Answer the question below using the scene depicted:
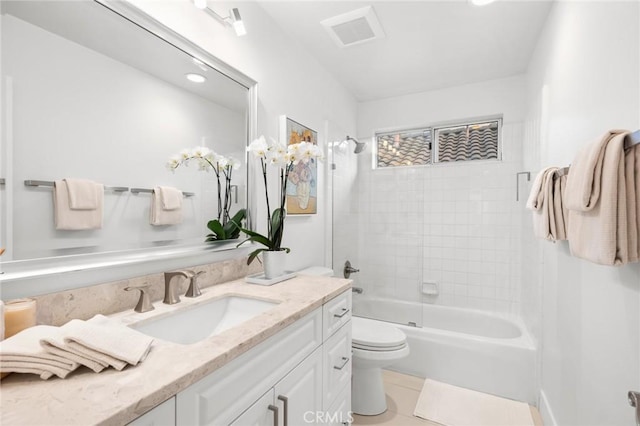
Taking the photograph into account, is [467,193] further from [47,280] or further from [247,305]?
[47,280]

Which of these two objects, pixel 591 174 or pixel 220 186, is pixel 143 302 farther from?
pixel 591 174

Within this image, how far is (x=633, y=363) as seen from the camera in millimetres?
889

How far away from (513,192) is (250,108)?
96.2 inches

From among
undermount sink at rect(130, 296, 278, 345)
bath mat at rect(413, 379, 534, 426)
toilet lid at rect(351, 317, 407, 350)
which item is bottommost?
bath mat at rect(413, 379, 534, 426)

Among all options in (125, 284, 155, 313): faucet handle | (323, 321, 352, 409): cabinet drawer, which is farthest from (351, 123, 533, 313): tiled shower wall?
(125, 284, 155, 313): faucet handle

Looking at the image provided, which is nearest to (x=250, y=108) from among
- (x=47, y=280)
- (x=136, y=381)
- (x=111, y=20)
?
(x=111, y=20)

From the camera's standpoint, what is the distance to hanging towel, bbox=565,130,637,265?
801 millimetres

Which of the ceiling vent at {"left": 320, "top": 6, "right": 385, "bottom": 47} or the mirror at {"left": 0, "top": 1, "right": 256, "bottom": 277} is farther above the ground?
the ceiling vent at {"left": 320, "top": 6, "right": 385, "bottom": 47}

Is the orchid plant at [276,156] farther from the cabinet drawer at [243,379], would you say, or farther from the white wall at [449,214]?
the white wall at [449,214]

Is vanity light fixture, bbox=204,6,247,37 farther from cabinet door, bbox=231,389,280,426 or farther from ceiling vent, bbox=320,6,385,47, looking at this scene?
cabinet door, bbox=231,389,280,426

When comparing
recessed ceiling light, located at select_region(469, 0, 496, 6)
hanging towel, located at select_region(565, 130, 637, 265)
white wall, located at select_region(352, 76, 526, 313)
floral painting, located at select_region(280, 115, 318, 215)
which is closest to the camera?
hanging towel, located at select_region(565, 130, 637, 265)

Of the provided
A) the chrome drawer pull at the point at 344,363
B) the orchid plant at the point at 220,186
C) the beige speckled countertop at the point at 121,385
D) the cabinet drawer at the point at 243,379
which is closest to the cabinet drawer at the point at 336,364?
the chrome drawer pull at the point at 344,363

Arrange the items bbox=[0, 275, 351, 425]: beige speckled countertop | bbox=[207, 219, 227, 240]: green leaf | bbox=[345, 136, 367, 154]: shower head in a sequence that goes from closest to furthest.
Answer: bbox=[0, 275, 351, 425]: beige speckled countertop < bbox=[207, 219, 227, 240]: green leaf < bbox=[345, 136, 367, 154]: shower head

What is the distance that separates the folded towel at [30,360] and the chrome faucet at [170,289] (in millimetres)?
513
